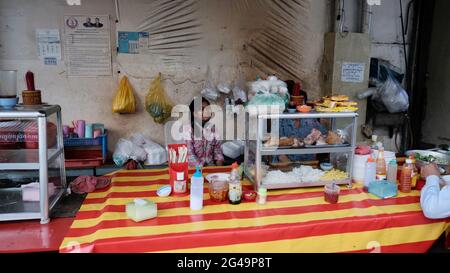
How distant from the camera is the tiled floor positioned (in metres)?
1.59

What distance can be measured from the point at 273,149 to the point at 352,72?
285 centimetres

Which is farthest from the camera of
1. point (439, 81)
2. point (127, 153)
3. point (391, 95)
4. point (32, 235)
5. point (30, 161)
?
point (439, 81)

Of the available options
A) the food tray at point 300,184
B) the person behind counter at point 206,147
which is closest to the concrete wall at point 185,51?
the person behind counter at point 206,147

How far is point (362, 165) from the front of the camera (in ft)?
7.78

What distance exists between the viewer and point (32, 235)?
1709 millimetres

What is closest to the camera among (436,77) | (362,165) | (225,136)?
(362,165)

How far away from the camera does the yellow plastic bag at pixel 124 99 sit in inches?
160

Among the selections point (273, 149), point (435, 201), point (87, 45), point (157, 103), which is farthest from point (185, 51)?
point (435, 201)

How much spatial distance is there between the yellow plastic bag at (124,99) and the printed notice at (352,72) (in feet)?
8.60

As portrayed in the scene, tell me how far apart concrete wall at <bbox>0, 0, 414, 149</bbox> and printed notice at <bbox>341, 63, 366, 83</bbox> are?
0.32m

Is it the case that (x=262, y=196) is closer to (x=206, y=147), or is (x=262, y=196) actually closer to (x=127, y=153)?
(x=206, y=147)
